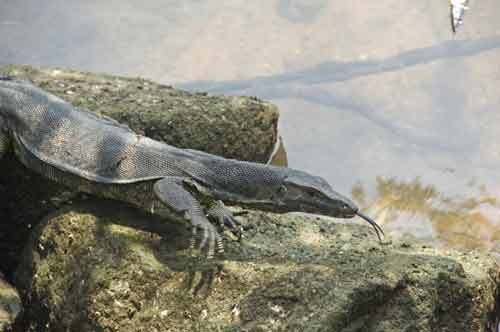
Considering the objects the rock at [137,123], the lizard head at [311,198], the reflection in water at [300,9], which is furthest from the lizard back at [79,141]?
the reflection in water at [300,9]

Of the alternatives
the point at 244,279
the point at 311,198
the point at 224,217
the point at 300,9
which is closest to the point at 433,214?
the point at 311,198

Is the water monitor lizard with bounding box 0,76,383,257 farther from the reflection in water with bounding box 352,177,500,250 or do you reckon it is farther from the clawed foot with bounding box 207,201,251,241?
the reflection in water with bounding box 352,177,500,250

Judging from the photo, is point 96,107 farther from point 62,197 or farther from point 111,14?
point 111,14

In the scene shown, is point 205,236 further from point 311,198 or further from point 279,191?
point 311,198

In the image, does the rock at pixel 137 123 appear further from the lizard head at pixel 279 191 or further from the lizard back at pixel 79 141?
the lizard head at pixel 279 191

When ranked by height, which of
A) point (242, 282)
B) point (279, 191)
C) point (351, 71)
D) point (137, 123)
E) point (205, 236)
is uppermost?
point (279, 191)

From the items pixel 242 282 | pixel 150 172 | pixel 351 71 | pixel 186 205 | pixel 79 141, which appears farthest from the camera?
pixel 351 71

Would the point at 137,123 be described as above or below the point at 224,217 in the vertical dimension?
below
